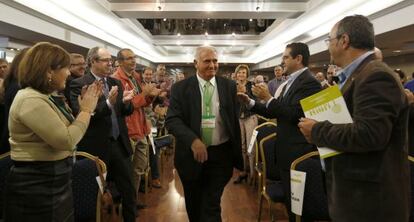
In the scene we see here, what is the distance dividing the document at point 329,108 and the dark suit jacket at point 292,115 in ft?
2.61

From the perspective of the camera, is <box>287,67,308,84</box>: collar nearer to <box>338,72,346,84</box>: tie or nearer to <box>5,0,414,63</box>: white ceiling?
<box>338,72,346,84</box>: tie

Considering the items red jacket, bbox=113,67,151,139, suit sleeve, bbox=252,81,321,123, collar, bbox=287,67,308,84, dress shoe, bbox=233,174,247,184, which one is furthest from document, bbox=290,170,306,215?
dress shoe, bbox=233,174,247,184

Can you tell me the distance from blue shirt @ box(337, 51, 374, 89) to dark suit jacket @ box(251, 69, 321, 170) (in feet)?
2.58

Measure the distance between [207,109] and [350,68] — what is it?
1047 mm

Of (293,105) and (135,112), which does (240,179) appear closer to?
(135,112)

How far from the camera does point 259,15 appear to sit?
263 inches

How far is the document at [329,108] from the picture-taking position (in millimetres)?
1324

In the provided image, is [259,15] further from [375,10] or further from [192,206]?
[192,206]

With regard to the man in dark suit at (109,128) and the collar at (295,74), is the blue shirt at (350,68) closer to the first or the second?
the collar at (295,74)

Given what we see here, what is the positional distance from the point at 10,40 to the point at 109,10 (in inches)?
73.7

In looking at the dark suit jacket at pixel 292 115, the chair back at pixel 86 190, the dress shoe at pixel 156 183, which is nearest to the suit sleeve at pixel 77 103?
the chair back at pixel 86 190

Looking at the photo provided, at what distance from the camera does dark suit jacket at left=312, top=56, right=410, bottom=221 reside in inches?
48.1

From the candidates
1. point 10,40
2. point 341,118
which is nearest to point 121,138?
point 341,118

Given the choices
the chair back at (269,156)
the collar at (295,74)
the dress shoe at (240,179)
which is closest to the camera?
the collar at (295,74)
